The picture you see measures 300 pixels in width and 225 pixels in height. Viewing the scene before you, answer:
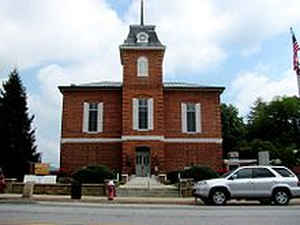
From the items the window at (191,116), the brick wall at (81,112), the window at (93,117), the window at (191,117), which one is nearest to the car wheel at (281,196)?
the window at (191,117)

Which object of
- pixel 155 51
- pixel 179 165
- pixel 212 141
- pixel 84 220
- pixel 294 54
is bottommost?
pixel 84 220

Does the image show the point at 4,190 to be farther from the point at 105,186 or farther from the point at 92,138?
the point at 92,138

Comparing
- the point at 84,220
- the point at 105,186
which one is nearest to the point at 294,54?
the point at 105,186

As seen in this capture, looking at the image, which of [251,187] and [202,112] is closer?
[251,187]

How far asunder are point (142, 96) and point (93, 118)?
4866mm

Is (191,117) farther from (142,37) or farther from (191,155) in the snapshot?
(142,37)

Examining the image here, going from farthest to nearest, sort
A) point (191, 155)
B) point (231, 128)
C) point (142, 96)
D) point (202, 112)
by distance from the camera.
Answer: point (231, 128)
point (202, 112)
point (191, 155)
point (142, 96)

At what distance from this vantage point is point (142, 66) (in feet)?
116

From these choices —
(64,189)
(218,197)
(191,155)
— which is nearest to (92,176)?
(64,189)

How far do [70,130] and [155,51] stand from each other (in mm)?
10356

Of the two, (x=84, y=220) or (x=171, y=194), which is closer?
(x=84, y=220)

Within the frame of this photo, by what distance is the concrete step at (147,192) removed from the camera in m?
22.9

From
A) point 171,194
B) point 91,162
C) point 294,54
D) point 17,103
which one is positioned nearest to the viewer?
point 294,54

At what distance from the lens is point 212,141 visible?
35.0m
